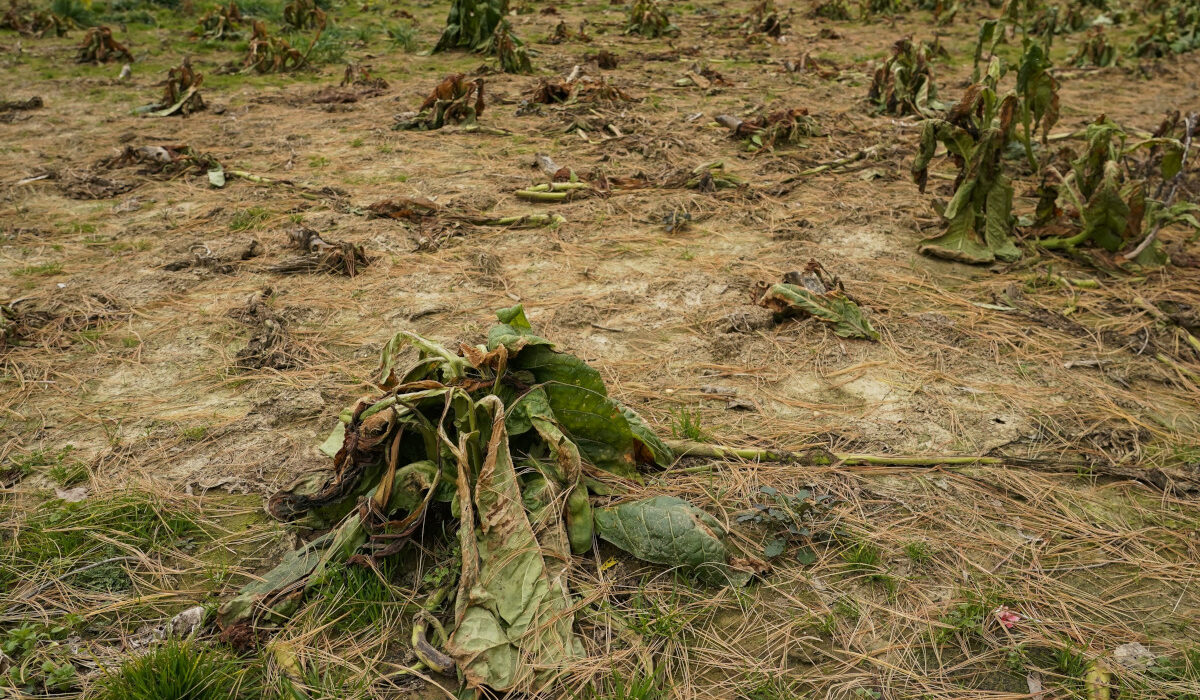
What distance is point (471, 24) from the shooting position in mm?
10805

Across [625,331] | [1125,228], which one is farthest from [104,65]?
[1125,228]

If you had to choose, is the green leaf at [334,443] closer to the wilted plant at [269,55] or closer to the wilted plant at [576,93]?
the wilted plant at [576,93]

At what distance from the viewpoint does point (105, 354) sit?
3.53m

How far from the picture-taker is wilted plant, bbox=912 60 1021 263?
4363 mm

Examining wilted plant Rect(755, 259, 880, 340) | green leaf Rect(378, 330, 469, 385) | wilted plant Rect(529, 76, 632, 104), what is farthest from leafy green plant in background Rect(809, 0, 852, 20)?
green leaf Rect(378, 330, 469, 385)

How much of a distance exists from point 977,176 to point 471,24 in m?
8.45

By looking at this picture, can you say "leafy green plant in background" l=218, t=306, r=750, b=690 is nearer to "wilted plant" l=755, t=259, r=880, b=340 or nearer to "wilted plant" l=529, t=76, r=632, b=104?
"wilted plant" l=755, t=259, r=880, b=340

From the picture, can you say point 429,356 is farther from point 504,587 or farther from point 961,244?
point 961,244

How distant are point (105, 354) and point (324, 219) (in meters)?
1.94

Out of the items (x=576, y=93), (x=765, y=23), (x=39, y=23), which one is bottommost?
(x=39, y=23)

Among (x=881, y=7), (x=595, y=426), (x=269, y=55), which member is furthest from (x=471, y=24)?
(x=595, y=426)

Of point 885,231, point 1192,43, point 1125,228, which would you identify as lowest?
point 885,231

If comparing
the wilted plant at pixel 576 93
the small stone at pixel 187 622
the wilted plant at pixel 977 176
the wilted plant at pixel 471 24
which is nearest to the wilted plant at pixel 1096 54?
the wilted plant at pixel 576 93

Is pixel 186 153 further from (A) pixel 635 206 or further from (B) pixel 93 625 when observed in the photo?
(B) pixel 93 625
